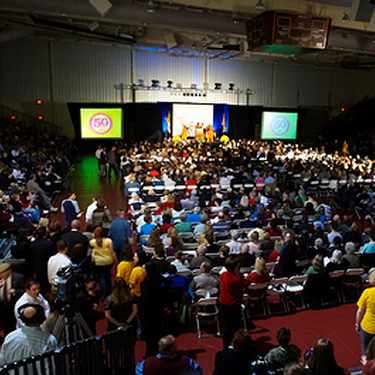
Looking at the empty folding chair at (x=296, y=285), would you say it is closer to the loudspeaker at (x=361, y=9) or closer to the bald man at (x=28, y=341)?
the bald man at (x=28, y=341)

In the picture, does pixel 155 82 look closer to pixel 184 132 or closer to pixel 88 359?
pixel 184 132

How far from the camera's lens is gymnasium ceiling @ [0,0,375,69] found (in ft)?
42.1

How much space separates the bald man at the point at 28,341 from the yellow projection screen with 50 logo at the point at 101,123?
22184mm

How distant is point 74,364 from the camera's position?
299 centimetres

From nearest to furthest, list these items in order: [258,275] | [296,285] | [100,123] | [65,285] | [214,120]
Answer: [65,285] → [258,275] → [296,285] → [100,123] → [214,120]

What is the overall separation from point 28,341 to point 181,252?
2.91m

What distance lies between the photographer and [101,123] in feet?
80.7

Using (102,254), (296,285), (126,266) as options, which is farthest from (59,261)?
(296,285)

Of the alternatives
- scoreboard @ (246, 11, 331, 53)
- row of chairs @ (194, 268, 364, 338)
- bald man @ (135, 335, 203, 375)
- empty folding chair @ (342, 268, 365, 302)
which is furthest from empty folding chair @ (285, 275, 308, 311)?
scoreboard @ (246, 11, 331, 53)

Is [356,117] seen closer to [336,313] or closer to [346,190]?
[346,190]

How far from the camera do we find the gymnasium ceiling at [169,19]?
1282 cm

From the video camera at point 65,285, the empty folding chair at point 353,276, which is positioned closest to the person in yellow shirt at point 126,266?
the video camera at point 65,285

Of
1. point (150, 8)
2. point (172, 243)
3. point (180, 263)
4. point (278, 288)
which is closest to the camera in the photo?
point (180, 263)

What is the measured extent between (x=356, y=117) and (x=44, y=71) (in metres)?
22.8
